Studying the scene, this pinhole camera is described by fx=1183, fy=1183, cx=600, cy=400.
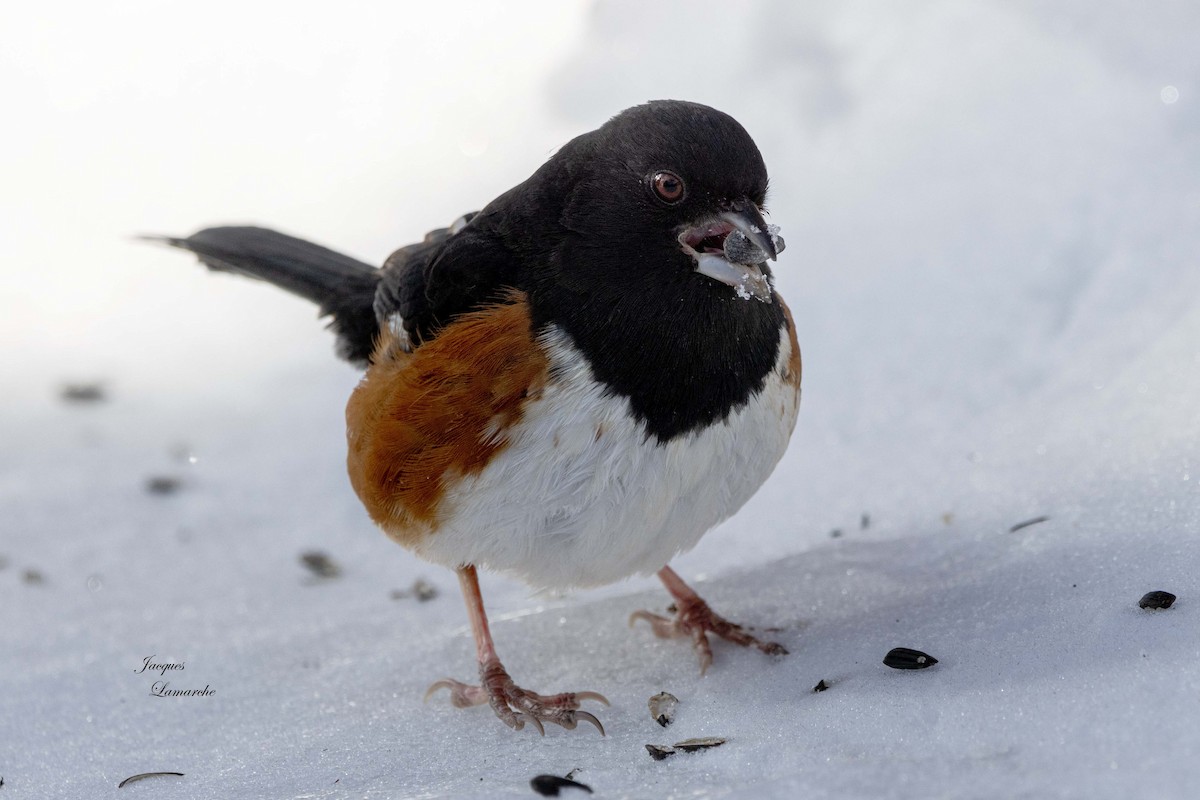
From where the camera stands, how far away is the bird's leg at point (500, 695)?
99.4 inches

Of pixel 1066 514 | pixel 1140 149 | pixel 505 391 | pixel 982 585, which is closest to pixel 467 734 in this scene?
pixel 505 391

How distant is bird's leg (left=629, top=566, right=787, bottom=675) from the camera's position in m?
2.76

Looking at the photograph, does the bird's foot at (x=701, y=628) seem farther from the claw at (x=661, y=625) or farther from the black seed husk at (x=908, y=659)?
the black seed husk at (x=908, y=659)

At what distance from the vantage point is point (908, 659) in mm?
2355

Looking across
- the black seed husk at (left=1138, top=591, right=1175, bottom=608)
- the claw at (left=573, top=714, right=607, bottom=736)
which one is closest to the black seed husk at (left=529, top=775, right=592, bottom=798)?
the claw at (left=573, top=714, right=607, bottom=736)

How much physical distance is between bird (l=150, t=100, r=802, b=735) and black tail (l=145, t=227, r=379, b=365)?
2.09ft

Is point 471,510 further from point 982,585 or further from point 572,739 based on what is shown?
point 982,585

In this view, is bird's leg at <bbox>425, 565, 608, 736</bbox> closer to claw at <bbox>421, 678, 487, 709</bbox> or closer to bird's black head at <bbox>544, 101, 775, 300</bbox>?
claw at <bbox>421, 678, 487, 709</bbox>

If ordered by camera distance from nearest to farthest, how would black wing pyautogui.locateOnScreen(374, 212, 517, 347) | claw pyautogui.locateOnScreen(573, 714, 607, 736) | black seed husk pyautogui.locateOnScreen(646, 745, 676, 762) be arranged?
1. black seed husk pyautogui.locateOnScreen(646, 745, 676, 762)
2. claw pyautogui.locateOnScreen(573, 714, 607, 736)
3. black wing pyautogui.locateOnScreen(374, 212, 517, 347)

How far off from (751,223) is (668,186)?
185mm

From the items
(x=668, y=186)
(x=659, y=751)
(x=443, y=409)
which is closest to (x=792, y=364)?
(x=668, y=186)

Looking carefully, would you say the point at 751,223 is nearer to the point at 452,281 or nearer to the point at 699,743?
the point at 452,281

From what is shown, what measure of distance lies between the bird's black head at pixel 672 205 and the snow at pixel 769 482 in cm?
89

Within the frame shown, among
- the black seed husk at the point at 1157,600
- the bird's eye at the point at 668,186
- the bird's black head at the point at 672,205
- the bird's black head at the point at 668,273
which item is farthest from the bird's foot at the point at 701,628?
the bird's eye at the point at 668,186
